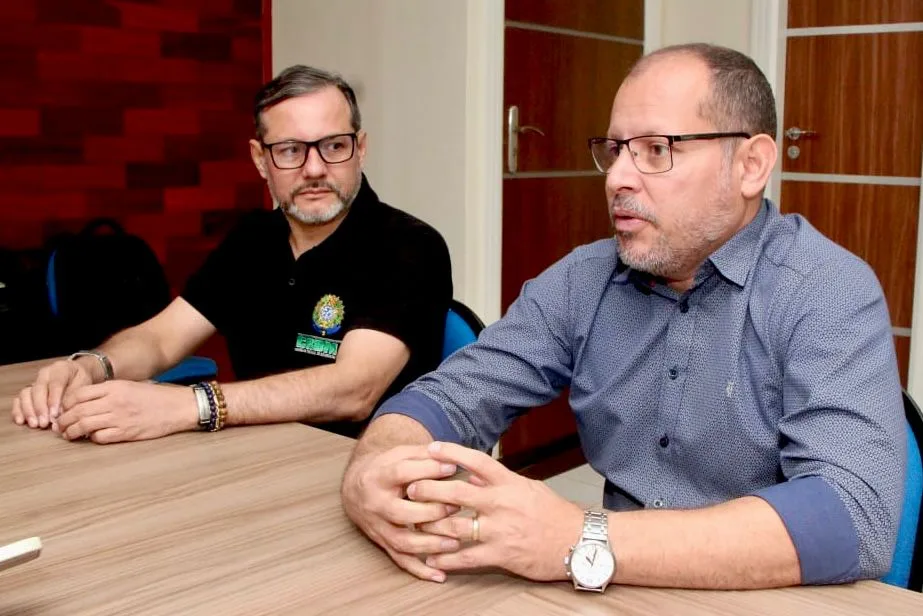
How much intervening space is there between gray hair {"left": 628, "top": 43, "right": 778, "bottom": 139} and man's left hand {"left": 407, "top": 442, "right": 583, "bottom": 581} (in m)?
0.64

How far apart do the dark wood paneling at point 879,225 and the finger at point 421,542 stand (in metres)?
3.20

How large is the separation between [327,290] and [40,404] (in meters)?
0.63

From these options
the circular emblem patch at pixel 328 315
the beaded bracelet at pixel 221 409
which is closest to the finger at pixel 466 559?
the beaded bracelet at pixel 221 409

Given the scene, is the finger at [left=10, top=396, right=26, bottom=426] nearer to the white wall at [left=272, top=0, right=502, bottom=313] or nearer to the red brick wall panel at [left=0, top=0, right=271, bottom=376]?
the red brick wall panel at [left=0, top=0, right=271, bottom=376]

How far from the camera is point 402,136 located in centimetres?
381

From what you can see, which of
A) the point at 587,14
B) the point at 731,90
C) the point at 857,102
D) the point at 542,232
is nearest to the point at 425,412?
the point at 731,90

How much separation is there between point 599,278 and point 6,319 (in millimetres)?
1983

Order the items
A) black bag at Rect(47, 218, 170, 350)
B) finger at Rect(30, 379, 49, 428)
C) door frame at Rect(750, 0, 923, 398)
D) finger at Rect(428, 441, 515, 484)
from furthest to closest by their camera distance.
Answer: door frame at Rect(750, 0, 923, 398), black bag at Rect(47, 218, 170, 350), finger at Rect(30, 379, 49, 428), finger at Rect(428, 441, 515, 484)

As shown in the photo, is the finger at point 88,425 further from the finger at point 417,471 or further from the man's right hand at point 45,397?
the finger at point 417,471

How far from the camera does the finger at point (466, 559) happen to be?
3.70 feet

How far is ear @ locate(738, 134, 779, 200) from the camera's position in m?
1.51

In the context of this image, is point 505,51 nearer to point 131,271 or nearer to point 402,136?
point 402,136

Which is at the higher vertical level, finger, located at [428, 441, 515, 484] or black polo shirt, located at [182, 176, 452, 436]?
black polo shirt, located at [182, 176, 452, 436]

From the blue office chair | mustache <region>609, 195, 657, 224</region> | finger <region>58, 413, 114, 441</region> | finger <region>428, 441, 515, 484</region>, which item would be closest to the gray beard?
finger <region>58, 413, 114, 441</region>
